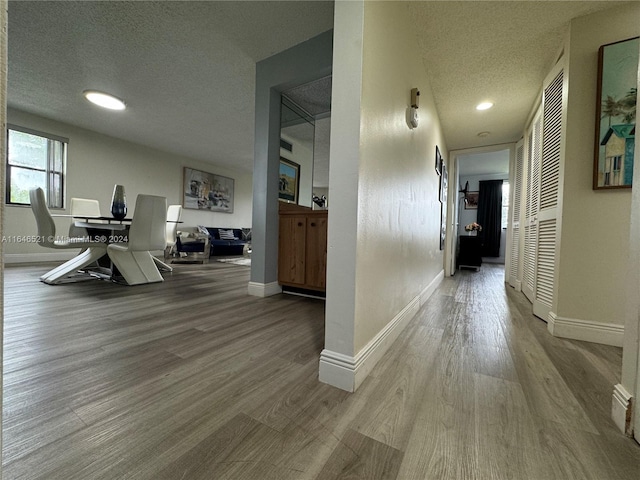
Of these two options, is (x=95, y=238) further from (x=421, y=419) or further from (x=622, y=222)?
(x=622, y=222)

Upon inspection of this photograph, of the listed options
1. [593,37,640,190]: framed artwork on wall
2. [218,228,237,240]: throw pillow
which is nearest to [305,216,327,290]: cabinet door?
[593,37,640,190]: framed artwork on wall

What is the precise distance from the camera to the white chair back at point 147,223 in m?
2.61

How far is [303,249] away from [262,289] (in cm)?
55

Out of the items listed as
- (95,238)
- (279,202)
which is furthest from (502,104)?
(95,238)

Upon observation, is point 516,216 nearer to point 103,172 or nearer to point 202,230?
point 202,230

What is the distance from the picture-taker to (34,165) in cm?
399

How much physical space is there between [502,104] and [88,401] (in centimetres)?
398

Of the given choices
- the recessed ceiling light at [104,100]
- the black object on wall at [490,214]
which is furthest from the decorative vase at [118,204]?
the black object on wall at [490,214]

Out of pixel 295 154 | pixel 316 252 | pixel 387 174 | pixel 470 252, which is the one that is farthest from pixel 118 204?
pixel 470 252

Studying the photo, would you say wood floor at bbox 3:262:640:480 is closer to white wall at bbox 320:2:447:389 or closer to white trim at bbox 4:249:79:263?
white wall at bbox 320:2:447:389

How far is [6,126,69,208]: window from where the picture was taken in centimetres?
380

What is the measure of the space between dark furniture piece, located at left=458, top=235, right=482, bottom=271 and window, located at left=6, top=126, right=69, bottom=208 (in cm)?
741

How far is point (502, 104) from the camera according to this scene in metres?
2.74

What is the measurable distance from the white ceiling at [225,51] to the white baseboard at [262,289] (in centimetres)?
223
